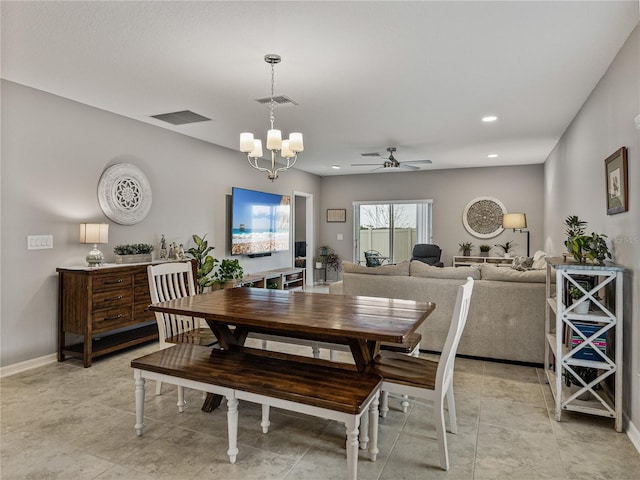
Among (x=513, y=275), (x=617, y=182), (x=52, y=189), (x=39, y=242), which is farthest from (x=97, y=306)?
(x=617, y=182)

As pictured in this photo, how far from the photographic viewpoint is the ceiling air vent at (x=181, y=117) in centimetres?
433

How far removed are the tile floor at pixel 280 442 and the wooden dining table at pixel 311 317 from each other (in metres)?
0.43

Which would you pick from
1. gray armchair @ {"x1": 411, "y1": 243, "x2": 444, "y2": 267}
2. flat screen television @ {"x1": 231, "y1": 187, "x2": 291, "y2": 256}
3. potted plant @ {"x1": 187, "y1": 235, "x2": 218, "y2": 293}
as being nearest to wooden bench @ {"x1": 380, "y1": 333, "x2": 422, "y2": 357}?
potted plant @ {"x1": 187, "y1": 235, "x2": 218, "y2": 293}

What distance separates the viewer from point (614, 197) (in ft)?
9.02

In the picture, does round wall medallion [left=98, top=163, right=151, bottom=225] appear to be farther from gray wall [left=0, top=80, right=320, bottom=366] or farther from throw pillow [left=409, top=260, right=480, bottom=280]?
throw pillow [left=409, top=260, right=480, bottom=280]

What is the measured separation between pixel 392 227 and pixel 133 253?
5.96 meters

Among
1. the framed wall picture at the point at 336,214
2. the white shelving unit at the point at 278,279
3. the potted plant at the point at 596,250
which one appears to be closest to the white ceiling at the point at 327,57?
the potted plant at the point at 596,250

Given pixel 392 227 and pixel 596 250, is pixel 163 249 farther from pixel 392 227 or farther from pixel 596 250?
pixel 392 227

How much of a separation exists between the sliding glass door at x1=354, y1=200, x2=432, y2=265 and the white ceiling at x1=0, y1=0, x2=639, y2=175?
13.0 feet

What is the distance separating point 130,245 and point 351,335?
331 cm

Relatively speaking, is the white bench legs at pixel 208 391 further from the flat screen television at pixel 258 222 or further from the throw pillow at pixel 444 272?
the flat screen television at pixel 258 222

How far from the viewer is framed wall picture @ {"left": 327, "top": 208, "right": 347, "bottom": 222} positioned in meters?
9.22

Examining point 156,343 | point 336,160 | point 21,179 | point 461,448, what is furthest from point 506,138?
point 21,179

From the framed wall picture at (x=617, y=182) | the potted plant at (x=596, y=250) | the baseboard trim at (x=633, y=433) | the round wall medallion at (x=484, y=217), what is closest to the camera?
the baseboard trim at (x=633, y=433)
